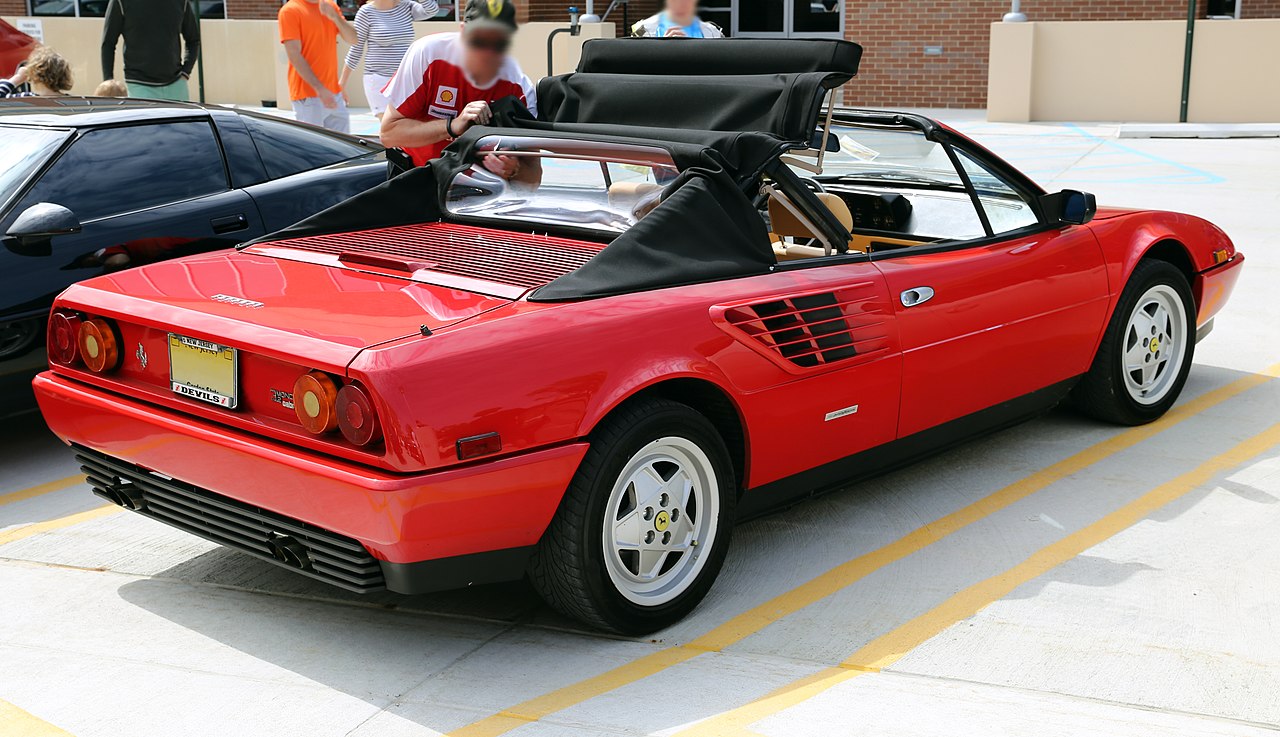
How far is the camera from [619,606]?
3.63m

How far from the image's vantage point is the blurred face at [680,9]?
7.86 meters

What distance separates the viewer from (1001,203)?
16.9 ft

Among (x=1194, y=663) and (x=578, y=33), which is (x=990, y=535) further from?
(x=578, y=33)

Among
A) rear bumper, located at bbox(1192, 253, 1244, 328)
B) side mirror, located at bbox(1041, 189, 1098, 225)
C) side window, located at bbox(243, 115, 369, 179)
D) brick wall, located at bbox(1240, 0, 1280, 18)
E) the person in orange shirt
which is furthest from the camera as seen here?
brick wall, located at bbox(1240, 0, 1280, 18)

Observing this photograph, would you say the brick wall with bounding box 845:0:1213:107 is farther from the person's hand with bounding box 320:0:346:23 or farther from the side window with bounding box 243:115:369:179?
the side window with bounding box 243:115:369:179

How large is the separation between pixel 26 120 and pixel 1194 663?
498 centimetres

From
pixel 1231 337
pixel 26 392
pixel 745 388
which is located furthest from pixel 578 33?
pixel 745 388

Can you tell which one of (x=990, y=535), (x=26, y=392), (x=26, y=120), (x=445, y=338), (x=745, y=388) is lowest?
(x=990, y=535)

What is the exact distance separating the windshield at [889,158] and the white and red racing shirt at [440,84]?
128 centimetres

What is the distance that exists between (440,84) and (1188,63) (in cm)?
1346

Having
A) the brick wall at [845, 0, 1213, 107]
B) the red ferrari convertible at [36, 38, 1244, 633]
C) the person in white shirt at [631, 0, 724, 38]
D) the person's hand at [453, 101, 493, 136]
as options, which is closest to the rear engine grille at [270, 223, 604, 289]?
the red ferrari convertible at [36, 38, 1244, 633]

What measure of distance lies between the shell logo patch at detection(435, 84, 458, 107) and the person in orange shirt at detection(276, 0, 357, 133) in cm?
431

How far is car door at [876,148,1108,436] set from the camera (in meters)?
4.38

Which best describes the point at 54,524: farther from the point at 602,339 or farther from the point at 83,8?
the point at 83,8
